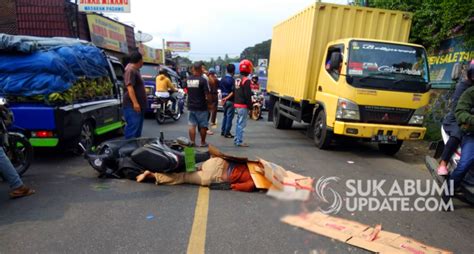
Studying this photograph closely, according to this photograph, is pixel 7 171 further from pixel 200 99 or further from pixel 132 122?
pixel 200 99

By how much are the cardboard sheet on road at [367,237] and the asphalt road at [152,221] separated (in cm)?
13

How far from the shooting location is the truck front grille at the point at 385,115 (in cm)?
677

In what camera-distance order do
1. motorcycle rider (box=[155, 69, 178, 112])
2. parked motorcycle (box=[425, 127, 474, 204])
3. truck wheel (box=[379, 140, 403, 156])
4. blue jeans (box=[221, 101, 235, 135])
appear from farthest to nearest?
motorcycle rider (box=[155, 69, 178, 112]) → blue jeans (box=[221, 101, 235, 135]) → truck wheel (box=[379, 140, 403, 156]) → parked motorcycle (box=[425, 127, 474, 204])

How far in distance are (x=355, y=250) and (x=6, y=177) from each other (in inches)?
148

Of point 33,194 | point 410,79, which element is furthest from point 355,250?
point 410,79

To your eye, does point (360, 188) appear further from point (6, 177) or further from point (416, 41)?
point (416, 41)

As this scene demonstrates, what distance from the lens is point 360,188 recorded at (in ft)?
17.1

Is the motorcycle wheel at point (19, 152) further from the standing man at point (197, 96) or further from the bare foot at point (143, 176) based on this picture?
the standing man at point (197, 96)

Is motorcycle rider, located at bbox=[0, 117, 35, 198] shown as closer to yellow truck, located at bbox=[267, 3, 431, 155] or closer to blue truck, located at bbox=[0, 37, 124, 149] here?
blue truck, located at bbox=[0, 37, 124, 149]

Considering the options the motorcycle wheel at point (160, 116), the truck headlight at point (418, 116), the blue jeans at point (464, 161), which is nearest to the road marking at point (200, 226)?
the blue jeans at point (464, 161)

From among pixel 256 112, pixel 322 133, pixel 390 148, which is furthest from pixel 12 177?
pixel 256 112

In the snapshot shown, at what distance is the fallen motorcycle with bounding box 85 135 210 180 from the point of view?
4.62 m

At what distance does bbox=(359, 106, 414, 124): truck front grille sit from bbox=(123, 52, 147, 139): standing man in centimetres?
401

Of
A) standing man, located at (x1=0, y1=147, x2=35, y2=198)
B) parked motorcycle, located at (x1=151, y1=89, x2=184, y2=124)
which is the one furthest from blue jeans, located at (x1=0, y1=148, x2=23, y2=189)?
parked motorcycle, located at (x1=151, y1=89, x2=184, y2=124)
